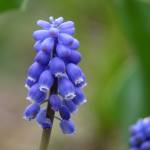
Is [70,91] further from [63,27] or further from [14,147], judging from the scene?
[14,147]

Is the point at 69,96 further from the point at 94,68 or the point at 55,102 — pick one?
the point at 94,68

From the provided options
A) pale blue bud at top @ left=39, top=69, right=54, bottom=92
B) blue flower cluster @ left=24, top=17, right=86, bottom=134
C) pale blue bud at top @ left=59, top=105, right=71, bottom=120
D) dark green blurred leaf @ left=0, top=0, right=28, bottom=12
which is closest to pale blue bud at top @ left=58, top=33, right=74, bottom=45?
blue flower cluster @ left=24, top=17, right=86, bottom=134

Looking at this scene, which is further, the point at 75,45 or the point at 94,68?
the point at 94,68

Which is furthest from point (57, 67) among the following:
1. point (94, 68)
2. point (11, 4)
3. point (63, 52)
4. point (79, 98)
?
point (94, 68)

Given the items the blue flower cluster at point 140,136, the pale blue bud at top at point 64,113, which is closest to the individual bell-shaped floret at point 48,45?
the pale blue bud at top at point 64,113

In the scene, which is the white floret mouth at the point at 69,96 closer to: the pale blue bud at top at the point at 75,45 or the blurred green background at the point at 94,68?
the pale blue bud at top at the point at 75,45

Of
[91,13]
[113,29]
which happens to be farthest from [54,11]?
[113,29]
